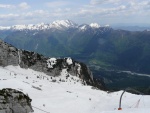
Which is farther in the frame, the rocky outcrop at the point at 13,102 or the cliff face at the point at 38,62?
the cliff face at the point at 38,62

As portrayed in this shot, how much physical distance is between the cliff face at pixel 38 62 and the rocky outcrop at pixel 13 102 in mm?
39221

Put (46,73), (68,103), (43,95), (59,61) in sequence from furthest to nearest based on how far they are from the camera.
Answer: (59,61) < (46,73) < (43,95) < (68,103)

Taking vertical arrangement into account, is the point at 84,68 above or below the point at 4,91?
below

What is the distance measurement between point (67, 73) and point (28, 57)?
12541 mm

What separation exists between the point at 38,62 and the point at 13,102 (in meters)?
51.6

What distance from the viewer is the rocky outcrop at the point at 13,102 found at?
3141cm

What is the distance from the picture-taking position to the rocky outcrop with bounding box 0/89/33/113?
3141 centimetres

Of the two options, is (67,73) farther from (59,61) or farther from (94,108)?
(94,108)

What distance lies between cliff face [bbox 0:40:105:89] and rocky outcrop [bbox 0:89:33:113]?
129 ft

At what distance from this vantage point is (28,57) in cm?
8525

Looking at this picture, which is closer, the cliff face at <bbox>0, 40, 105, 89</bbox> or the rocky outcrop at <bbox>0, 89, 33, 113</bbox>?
the rocky outcrop at <bbox>0, 89, 33, 113</bbox>

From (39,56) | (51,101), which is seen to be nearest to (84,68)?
(39,56)

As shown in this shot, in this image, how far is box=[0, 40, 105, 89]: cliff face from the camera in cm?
7600

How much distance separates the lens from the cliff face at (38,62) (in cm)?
7600
